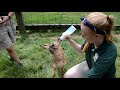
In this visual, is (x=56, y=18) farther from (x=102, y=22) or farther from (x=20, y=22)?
(x=102, y=22)

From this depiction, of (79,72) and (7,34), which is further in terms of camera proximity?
(7,34)

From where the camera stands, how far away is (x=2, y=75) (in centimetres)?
364

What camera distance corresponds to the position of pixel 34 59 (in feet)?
13.8

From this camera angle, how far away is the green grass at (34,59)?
3.66 meters

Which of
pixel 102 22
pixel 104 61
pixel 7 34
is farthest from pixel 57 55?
pixel 7 34

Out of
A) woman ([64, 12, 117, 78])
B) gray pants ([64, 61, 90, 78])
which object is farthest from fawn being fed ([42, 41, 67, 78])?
woman ([64, 12, 117, 78])

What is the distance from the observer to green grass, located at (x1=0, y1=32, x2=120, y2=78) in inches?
144

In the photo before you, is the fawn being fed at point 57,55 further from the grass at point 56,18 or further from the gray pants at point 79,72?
the grass at point 56,18

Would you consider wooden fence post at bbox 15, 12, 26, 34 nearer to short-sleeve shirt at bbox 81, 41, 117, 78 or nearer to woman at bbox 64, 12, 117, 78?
woman at bbox 64, 12, 117, 78

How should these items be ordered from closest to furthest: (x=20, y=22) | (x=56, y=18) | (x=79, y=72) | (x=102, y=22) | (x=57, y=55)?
(x=102, y=22) < (x=79, y=72) < (x=57, y=55) < (x=20, y=22) < (x=56, y=18)
